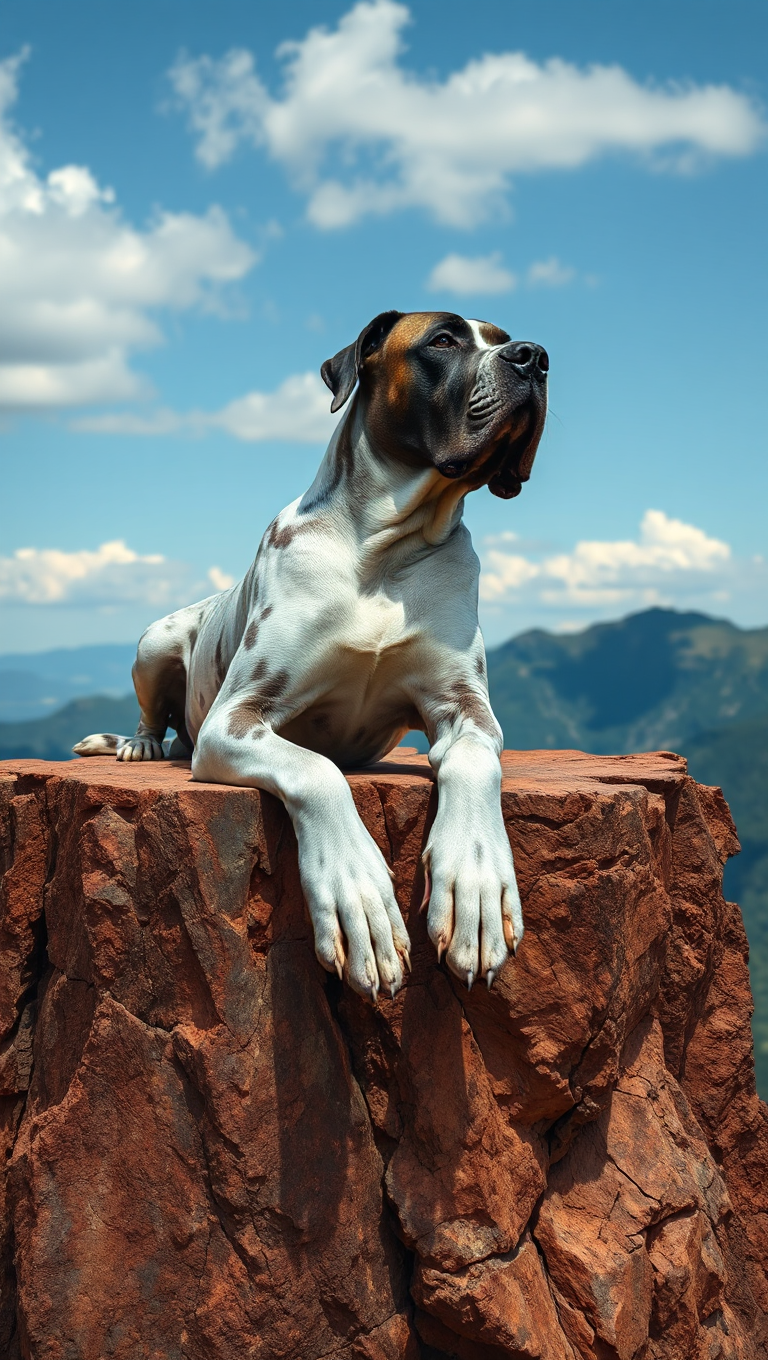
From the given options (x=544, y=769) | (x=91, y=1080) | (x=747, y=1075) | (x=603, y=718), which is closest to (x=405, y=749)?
(x=544, y=769)

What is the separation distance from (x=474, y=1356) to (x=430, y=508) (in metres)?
3.34

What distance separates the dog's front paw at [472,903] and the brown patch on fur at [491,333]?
205cm

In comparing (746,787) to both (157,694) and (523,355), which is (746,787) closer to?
(157,694)

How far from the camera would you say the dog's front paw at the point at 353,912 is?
370cm

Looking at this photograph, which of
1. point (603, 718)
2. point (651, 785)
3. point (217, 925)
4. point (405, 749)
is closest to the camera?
point (217, 925)

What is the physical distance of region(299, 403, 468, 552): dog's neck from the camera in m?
4.69

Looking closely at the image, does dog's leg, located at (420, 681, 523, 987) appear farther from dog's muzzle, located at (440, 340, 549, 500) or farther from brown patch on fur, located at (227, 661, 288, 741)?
dog's muzzle, located at (440, 340, 549, 500)

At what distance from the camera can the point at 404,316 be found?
4672 mm

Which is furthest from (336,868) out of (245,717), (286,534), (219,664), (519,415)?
(219,664)

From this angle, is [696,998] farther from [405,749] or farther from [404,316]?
[404,316]

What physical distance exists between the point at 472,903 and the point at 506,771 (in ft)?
5.54

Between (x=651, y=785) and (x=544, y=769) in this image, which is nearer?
(x=651, y=785)

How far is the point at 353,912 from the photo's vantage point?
372 centimetres

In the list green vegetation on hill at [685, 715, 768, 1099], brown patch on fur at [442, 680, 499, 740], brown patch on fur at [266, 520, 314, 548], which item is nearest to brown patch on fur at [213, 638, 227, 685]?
brown patch on fur at [266, 520, 314, 548]
